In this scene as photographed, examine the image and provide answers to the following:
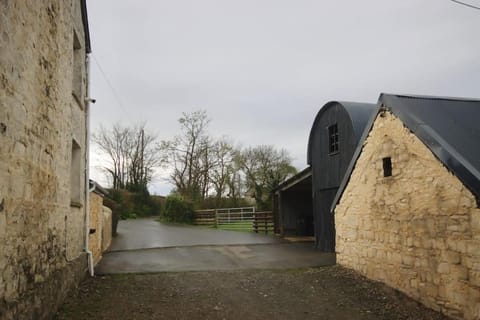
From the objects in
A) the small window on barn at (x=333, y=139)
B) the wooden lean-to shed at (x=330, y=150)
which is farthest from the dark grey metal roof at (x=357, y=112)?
the small window on barn at (x=333, y=139)

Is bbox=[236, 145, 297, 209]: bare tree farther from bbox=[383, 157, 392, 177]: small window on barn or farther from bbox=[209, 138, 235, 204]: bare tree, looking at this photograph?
bbox=[383, 157, 392, 177]: small window on barn

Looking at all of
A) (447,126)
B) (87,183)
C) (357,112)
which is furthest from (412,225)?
(87,183)

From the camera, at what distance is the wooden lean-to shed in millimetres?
12125

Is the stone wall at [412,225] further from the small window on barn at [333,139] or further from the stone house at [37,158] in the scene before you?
the stone house at [37,158]

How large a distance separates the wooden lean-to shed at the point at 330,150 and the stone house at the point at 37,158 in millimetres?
8346

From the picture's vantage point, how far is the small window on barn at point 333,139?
13.2 meters

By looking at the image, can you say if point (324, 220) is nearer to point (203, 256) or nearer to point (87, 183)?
point (203, 256)

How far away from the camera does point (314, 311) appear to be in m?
6.34

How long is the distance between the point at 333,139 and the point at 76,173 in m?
8.90

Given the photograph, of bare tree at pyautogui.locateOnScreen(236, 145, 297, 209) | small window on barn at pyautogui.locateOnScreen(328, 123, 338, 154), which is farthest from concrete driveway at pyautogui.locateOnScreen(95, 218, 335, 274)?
bare tree at pyautogui.locateOnScreen(236, 145, 297, 209)

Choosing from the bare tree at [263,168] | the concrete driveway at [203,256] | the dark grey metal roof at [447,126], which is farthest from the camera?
the bare tree at [263,168]

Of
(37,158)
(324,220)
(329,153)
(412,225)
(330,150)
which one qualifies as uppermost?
(330,150)

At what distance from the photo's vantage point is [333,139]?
13.4 meters

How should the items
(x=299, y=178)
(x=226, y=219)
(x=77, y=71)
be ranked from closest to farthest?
1. (x=77, y=71)
2. (x=299, y=178)
3. (x=226, y=219)
